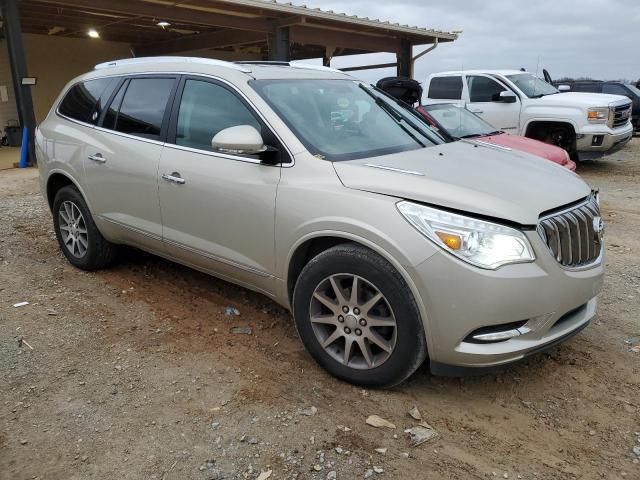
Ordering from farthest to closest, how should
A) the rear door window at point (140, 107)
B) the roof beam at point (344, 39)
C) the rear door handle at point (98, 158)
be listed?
the roof beam at point (344, 39) → the rear door handle at point (98, 158) → the rear door window at point (140, 107)

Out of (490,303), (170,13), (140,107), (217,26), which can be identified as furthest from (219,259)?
(217,26)

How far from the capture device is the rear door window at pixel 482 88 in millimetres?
11227

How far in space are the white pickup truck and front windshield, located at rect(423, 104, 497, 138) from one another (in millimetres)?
2456

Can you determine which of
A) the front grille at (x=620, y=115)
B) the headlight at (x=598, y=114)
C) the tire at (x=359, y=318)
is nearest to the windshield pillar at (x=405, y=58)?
the front grille at (x=620, y=115)

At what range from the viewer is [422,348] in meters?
2.77

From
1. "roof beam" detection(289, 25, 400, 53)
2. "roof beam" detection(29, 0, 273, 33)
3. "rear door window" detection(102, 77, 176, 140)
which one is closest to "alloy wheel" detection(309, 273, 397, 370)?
"rear door window" detection(102, 77, 176, 140)

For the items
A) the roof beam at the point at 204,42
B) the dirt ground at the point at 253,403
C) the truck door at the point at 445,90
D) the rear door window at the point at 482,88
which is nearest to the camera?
the dirt ground at the point at 253,403

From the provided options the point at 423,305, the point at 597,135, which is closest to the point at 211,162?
the point at 423,305

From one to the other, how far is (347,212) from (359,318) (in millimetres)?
578

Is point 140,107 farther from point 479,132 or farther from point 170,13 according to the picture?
point 170,13

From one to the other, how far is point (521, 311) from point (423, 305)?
0.47m

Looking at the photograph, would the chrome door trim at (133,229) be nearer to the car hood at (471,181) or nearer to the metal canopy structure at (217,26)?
the car hood at (471,181)

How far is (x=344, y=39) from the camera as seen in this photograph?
51.9 feet

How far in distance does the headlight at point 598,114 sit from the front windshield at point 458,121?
284 cm
